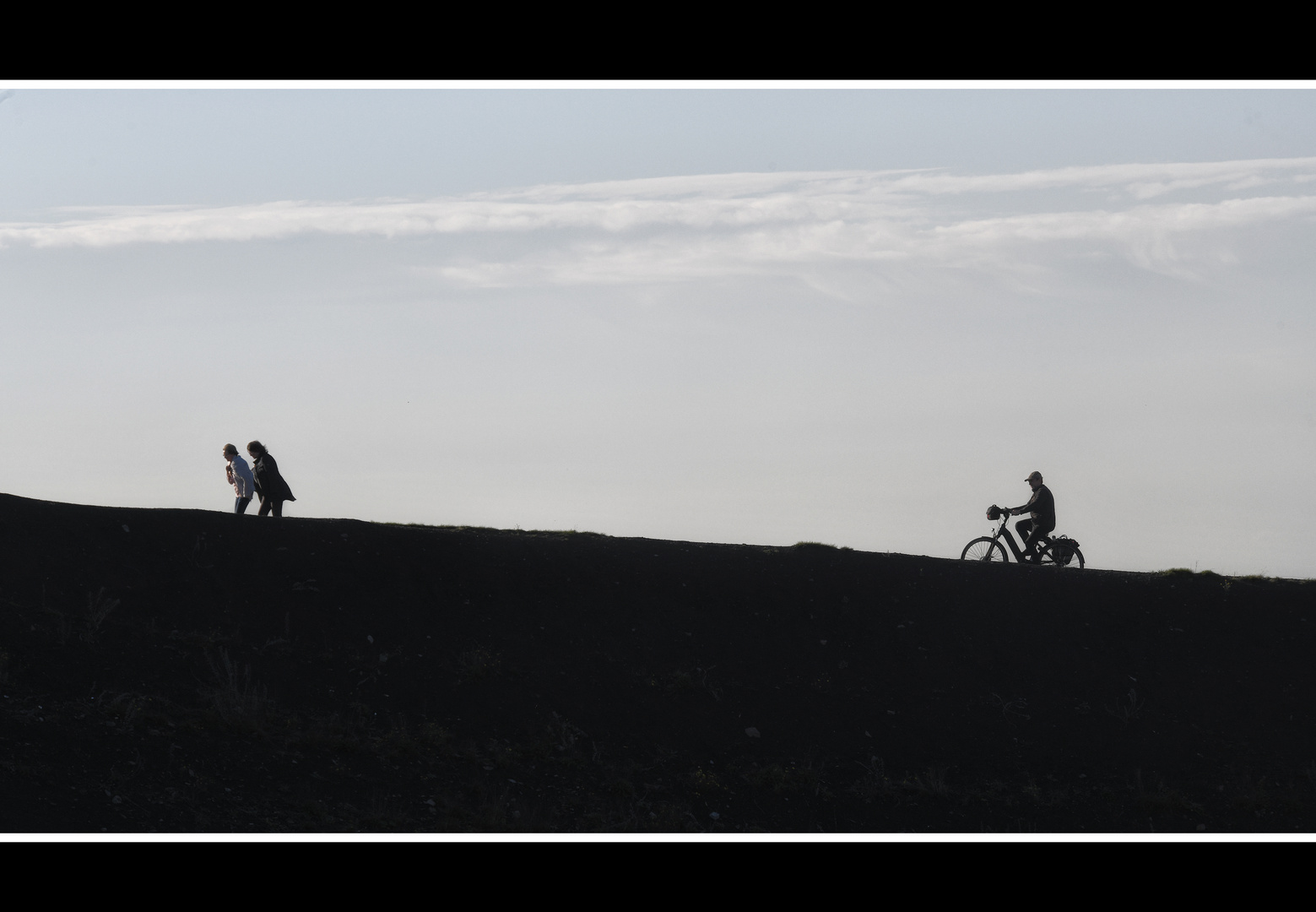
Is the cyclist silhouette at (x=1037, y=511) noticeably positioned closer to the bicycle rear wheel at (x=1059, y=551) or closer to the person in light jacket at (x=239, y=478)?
the bicycle rear wheel at (x=1059, y=551)

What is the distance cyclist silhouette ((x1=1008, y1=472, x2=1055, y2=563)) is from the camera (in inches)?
762

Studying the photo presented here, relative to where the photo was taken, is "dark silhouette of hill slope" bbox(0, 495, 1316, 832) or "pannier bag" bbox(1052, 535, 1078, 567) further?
"pannier bag" bbox(1052, 535, 1078, 567)

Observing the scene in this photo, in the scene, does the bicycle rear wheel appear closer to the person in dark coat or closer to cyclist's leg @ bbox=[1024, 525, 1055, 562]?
cyclist's leg @ bbox=[1024, 525, 1055, 562]

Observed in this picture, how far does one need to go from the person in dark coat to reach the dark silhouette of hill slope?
4.09ft

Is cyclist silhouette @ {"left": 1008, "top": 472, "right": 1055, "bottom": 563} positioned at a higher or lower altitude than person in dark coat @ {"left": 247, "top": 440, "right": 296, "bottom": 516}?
higher

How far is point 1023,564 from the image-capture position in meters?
19.6

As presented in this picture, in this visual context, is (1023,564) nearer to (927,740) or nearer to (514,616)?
(927,740)

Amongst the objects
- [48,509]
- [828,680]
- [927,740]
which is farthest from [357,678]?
[927,740]

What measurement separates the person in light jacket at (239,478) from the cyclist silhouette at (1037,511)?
10989 mm

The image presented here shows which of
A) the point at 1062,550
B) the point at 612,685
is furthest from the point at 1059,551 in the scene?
the point at 612,685

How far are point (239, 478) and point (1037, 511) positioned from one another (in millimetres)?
11504

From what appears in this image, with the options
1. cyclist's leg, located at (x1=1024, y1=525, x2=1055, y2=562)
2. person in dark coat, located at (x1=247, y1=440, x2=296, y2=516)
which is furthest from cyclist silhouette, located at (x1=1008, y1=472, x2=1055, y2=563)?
person in dark coat, located at (x1=247, y1=440, x2=296, y2=516)

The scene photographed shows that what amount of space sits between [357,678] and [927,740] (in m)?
6.89

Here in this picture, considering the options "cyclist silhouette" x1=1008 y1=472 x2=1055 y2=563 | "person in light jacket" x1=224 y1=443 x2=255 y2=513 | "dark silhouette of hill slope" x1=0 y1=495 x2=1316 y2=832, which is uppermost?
"cyclist silhouette" x1=1008 y1=472 x2=1055 y2=563
